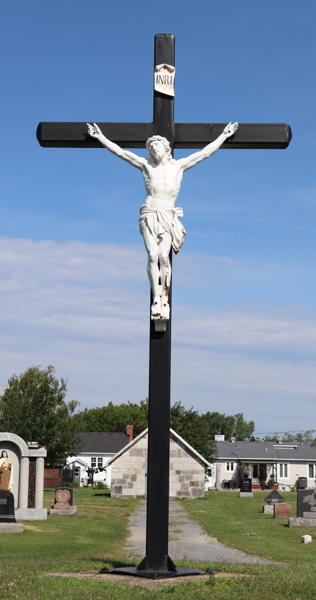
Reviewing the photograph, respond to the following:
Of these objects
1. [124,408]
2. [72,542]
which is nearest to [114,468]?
[72,542]

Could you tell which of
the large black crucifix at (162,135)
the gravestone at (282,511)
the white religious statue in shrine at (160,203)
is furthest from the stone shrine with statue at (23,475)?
the white religious statue in shrine at (160,203)

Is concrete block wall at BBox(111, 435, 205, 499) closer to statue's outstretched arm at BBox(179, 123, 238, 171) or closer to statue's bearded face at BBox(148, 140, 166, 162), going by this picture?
statue's outstretched arm at BBox(179, 123, 238, 171)

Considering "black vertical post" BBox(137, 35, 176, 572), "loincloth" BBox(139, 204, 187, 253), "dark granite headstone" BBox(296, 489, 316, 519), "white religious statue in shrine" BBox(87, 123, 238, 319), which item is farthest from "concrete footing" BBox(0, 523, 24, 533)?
"loincloth" BBox(139, 204, 187, 253)

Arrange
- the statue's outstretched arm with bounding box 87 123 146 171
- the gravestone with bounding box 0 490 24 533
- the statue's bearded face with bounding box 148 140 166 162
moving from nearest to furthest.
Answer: the statue's bearded face with bounding box 148 140 166 162 < the statue's outstretched arm with bounding box 87 123 146 171 < the gravestone with bounding box 0 490 24 533

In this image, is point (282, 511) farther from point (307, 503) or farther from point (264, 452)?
point (264, 452)

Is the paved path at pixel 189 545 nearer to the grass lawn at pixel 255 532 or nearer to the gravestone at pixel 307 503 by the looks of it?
the grass lawn at pixel 255 532

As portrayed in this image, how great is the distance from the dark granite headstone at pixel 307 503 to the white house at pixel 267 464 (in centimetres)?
4490

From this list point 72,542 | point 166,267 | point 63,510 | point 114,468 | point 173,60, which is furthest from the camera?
point 114,468

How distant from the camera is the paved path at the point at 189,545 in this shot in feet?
47.0

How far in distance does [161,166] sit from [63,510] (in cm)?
1982

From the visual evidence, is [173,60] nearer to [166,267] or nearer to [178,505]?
[166,267]

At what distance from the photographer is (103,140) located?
8211 mm

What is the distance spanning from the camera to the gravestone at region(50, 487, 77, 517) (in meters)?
25.0

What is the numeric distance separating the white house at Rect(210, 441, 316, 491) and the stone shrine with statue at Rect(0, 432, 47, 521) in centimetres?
4454
